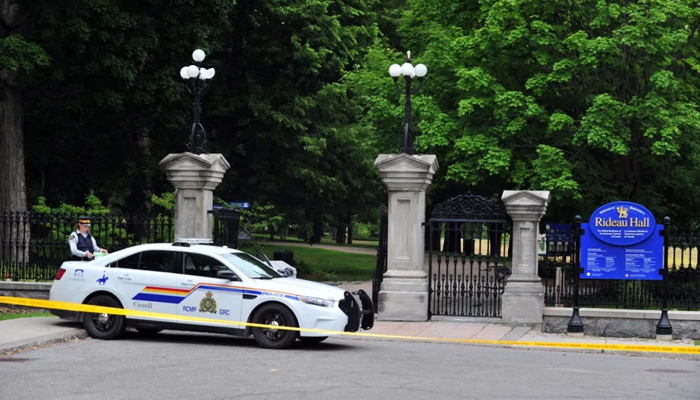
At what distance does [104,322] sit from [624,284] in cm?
978

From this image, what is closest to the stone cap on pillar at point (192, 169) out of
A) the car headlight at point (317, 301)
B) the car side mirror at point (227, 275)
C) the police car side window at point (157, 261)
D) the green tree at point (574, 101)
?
the police car side window at point (157, 261)

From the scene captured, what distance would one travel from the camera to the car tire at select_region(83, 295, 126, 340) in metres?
14.8

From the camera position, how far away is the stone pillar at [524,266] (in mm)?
18156

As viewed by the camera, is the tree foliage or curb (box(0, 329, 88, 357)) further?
the tree foliage

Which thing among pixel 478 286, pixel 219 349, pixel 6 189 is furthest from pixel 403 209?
pixel 6 189

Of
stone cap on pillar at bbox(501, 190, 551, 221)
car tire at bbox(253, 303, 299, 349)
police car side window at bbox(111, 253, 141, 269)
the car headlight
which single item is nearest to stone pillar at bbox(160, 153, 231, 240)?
police car side window at bbox(111, 253, 141, 269)

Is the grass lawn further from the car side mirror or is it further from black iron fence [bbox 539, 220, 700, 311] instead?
the car side mirror

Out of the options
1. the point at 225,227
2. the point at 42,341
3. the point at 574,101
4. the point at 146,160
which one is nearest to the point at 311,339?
the point at 42,341

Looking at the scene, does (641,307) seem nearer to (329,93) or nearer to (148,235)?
(148,235)

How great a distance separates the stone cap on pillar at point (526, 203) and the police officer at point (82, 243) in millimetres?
7478

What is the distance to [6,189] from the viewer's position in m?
27.7

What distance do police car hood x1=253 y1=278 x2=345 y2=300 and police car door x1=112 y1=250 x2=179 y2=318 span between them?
50.2 inches

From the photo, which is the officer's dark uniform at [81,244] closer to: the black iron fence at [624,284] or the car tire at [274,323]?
the car tire at [274,323]

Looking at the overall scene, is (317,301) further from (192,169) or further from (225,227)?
(225,227)
